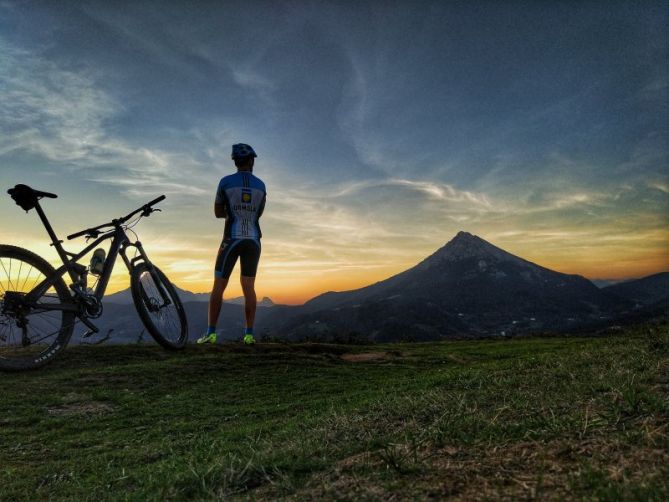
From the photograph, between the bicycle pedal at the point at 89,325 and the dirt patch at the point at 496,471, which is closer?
the dirt patch at the point at 496,471

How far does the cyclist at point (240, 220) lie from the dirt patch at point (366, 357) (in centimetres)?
384

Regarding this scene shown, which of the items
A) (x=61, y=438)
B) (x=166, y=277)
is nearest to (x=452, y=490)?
(x=61, y=438)

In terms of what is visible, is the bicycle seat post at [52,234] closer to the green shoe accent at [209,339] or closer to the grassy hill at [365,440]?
the grassy hill at [365,440]

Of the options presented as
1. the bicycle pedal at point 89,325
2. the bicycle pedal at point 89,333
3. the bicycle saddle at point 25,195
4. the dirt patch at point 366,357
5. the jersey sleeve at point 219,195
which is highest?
the jersey sleeve at point 219,195

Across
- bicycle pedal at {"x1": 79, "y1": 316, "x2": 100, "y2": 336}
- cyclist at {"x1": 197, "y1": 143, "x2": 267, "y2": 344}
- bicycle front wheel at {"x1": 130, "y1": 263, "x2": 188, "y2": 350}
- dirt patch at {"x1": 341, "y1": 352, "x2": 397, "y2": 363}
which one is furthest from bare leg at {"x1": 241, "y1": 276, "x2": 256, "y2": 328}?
bicycle pedal at {"x1": 79, "y1": 316, "x2": 100, "y2": 336}

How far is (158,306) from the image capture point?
1212 centimetres

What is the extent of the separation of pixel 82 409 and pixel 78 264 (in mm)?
3904

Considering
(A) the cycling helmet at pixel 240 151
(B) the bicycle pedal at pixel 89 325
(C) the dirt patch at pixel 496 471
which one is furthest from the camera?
(A) the cycling helmet at pixel 240 151

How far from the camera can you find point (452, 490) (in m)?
2.27

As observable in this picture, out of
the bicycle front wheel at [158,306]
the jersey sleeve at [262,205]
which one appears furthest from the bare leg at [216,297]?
the jersey sleeve at [262,205]

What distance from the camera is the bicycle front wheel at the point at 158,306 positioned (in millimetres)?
11508

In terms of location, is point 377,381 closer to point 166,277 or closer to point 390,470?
point 166,277

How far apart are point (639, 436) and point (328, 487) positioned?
1.80 meters

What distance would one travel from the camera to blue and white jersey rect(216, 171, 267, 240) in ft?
41.5
